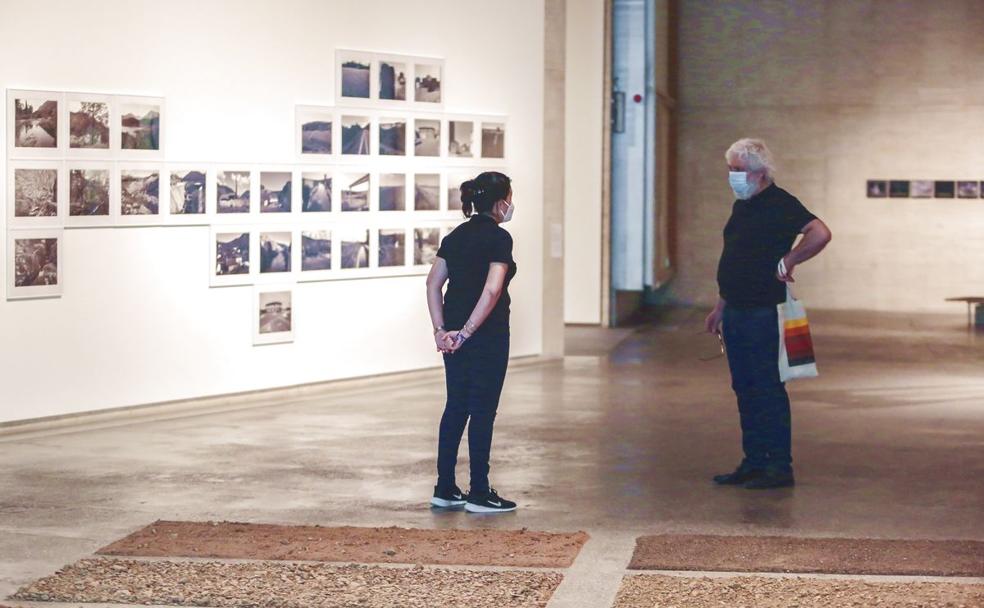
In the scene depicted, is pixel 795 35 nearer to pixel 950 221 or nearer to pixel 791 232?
pixel 950 221

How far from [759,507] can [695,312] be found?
45.4 feet

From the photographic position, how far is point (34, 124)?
10.1 meters

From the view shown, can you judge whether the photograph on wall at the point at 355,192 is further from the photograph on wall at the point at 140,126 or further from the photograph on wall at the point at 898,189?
the photograph on wall at the point at 898,189

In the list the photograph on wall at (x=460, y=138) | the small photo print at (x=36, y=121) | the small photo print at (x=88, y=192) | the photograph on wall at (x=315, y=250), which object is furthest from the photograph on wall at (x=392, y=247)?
the small photo print at (x=36, y=121)

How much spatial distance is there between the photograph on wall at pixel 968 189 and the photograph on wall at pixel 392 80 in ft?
38.2

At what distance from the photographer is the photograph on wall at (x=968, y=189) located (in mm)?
21984

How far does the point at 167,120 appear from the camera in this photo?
35.9ft

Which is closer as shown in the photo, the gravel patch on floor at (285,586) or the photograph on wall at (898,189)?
the gravel patch on floor at (285,586)

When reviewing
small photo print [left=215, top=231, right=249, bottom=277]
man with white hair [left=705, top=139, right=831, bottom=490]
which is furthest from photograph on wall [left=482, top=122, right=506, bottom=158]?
man with white hair [left=705, top=139, right=831, bottom=490]

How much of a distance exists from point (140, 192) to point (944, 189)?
1424 cm

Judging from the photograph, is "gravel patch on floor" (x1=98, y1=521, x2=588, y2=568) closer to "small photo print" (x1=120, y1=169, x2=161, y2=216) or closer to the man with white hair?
the man with white hair

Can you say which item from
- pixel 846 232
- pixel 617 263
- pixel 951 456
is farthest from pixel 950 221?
pixel 951 456

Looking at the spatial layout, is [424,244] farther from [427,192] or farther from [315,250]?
[315,250]

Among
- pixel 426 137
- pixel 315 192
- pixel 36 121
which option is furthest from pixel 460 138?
pixel 36 121
